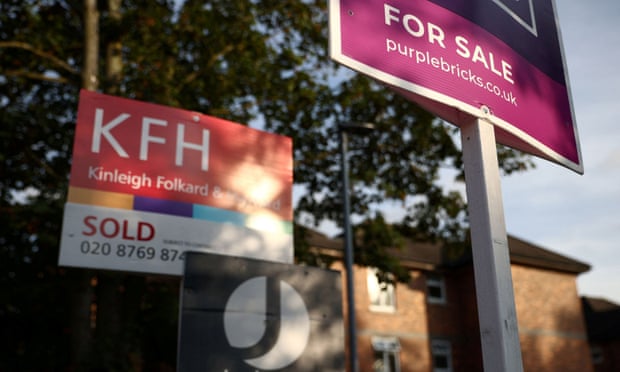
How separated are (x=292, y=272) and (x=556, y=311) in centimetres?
2754

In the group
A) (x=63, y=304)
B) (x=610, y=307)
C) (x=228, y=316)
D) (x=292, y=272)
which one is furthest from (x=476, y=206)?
(x=610, y=307)

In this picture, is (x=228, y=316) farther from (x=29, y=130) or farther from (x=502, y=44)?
(x=29, y=130)

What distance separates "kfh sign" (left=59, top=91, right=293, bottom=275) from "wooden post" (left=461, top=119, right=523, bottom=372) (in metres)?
5.43

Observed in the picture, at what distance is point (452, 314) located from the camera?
29.7m

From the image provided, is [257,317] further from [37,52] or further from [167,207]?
[37,52]

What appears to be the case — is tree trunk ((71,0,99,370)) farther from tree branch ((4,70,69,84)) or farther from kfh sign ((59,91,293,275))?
kfh sign ((59,91,293,275))

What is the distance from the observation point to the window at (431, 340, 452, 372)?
93.2 ft

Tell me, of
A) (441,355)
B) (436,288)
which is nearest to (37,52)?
(436,288)

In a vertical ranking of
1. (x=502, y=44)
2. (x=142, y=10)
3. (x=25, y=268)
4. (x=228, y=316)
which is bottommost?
(x=228, y=316)

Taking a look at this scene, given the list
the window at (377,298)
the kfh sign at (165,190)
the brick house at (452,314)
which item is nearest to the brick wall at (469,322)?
the brick house at (452,314)

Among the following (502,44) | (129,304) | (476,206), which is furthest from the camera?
(129,304)

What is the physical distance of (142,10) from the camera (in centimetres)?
1531

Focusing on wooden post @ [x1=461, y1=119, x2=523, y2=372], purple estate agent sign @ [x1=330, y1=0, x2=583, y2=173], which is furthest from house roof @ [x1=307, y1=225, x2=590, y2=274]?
wooden post @ [x1=461, y1=119, x2=523, y2=372]

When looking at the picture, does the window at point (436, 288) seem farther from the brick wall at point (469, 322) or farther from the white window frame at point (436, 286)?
the brick wall at point (469, 322)
